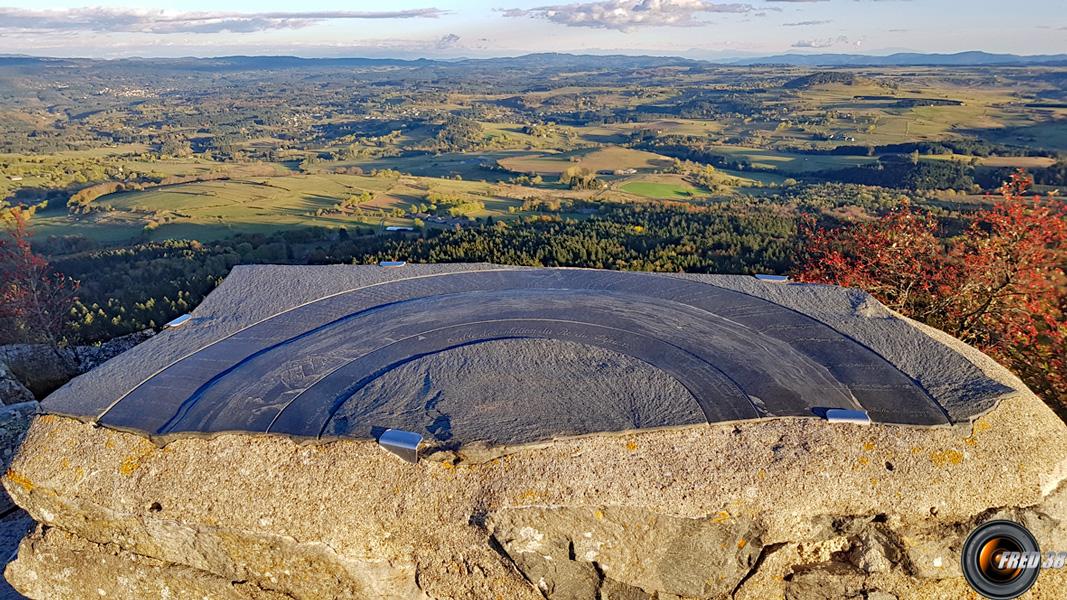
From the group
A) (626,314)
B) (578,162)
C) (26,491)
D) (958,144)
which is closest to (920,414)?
(626,314)

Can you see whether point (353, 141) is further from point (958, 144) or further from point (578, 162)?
point (958, 144)

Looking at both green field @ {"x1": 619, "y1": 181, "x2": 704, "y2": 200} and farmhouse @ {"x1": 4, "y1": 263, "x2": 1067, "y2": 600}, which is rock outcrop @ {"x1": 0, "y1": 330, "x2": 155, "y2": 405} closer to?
farmhouse @ {"x1": 4, "y1": 263, "x2": 1067, "y2": 600}

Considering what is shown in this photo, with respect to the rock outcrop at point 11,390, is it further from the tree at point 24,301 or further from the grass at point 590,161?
the grass at point 590,161

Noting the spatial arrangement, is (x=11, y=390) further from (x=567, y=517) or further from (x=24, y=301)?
(x=567, y=517)

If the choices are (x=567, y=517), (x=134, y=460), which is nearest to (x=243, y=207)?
(x=134, y=460)

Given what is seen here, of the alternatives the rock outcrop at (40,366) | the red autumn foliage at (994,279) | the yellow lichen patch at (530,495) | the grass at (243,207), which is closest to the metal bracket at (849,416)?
the yellow lichen patch at (530,495)
